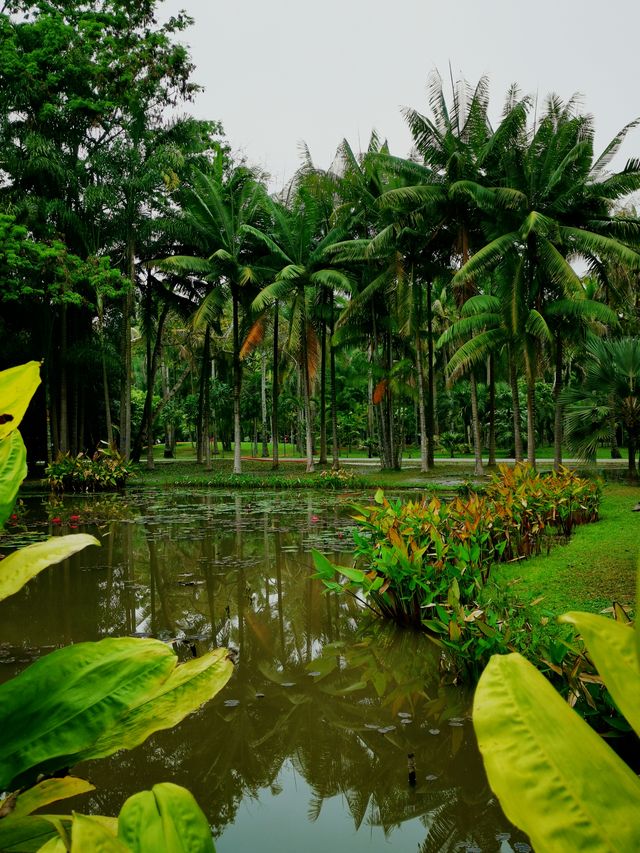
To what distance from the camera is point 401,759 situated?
2.65m

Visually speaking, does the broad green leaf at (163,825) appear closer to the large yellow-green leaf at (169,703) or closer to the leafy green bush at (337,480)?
the large yellow-green leaf at (169,703)

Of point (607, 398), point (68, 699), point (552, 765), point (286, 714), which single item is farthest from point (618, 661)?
point (607, 398)

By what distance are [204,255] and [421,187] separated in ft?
25.0

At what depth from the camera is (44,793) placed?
561mm

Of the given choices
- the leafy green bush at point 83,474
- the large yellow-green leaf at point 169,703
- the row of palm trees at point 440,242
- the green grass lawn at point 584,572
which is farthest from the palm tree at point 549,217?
the large yellow-green leaf at point 169,703

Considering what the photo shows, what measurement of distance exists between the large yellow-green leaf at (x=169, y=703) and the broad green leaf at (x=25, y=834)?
0.18 ft

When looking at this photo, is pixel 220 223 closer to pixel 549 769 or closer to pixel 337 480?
pixel 337 480

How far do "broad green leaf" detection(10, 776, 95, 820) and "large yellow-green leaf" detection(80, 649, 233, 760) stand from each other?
51 mm

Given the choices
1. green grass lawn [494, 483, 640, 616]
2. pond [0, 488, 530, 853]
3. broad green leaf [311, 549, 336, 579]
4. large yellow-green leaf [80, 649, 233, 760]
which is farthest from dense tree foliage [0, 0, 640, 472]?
large yellow-green leaf [80, 649, 233, 760]

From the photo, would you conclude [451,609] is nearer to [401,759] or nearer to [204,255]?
[401,759]

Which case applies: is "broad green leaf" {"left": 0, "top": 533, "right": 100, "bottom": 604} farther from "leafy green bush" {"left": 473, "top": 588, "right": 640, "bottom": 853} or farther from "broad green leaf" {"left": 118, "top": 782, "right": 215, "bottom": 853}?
"leafy green bush" {"left": 473, "top": 588, "right": 640, "bottom": 853}

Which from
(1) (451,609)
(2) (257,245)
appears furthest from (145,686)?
(2) (257,245)

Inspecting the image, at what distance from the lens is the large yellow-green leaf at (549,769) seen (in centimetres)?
29

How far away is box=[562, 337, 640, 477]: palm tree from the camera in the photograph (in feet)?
41.8
